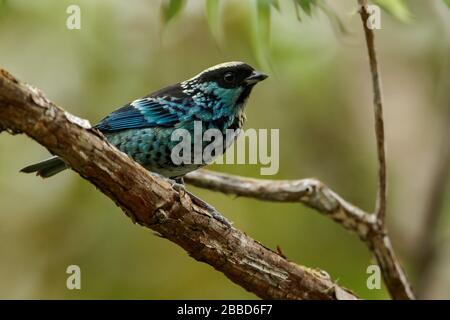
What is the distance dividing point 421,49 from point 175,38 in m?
2.40

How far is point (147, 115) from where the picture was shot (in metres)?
4.29

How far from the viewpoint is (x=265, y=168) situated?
23.1 feet

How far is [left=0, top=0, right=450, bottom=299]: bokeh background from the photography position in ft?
22.1

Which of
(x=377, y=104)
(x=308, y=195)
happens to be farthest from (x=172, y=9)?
(x=308, y=195)

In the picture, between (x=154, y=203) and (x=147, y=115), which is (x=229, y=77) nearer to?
(x=147, y=115)

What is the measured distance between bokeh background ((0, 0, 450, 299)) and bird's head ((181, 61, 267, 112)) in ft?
6.47

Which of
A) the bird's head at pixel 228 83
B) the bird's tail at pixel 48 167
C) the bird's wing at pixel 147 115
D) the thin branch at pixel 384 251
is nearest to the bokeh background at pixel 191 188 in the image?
the thin branch at pixel 384 251

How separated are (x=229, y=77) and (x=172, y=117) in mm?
468

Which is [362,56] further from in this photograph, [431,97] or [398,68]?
[431,97]

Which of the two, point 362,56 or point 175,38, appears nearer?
point 175,38

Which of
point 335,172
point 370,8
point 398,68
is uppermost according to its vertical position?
point 398,68

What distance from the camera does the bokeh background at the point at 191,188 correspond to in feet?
22.1

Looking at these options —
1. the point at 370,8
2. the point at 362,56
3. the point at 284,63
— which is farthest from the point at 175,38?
the point at 370,8
